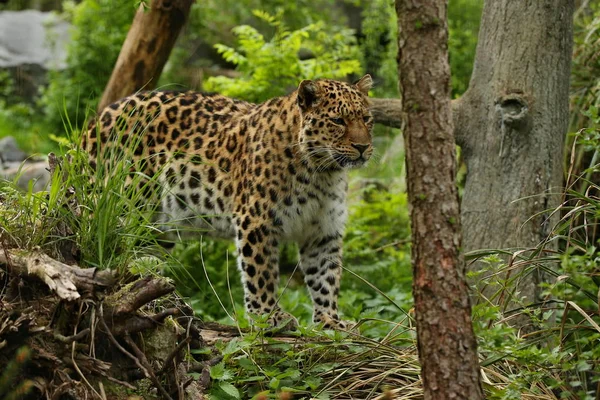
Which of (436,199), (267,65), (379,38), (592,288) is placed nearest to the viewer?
(436,199)

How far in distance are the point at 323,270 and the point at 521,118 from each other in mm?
2047

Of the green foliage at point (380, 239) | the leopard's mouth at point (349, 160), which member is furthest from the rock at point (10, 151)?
the leopard's mouth at point (349, 160)

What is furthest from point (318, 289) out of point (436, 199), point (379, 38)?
point (379, 38)

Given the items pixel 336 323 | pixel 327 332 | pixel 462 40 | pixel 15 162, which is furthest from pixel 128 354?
pixel 462 40

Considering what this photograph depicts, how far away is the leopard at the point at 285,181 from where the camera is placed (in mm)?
6973

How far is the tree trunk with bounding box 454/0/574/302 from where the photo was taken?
22.5ft

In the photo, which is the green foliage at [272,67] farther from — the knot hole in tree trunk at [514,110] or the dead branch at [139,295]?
the dead branch at [139,295]

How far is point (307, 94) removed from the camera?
7066 millimetres

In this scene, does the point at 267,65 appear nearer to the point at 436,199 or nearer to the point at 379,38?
the point at 436,199

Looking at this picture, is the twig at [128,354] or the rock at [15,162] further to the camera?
the rock at [15,162]

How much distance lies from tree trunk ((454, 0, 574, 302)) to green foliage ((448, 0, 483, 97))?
23.4ft

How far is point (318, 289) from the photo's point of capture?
292 inches

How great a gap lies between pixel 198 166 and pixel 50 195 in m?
3.47

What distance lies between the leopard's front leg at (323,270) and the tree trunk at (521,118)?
1113 millimetres
